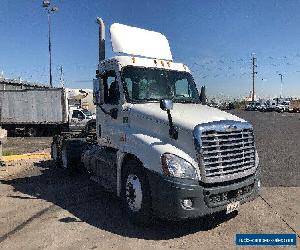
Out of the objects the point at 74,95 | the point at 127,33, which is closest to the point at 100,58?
the point at 127,33

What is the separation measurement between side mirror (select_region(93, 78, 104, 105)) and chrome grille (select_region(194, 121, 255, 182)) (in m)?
2.59

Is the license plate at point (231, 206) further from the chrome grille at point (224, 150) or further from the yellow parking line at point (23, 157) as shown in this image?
the yellow parking line at point (23, 157)

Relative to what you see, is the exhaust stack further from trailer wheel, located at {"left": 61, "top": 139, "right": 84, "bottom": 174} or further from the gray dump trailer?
the gray dump trailer

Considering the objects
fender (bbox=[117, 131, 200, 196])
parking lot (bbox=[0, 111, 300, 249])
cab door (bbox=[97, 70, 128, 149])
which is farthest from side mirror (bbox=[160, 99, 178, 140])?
parking lot (bbox=[0, 111, 300, 249])

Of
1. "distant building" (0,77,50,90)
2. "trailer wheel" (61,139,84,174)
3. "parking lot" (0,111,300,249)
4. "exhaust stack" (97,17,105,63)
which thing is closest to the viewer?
"parking lot" (0,111,300,249)

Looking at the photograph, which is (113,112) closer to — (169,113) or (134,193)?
(169,113)

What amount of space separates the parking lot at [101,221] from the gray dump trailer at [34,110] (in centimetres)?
1587

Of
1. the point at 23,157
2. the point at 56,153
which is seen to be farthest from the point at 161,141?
the point at 23,157

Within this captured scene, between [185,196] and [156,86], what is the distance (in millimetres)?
2684

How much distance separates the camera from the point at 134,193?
6523mm

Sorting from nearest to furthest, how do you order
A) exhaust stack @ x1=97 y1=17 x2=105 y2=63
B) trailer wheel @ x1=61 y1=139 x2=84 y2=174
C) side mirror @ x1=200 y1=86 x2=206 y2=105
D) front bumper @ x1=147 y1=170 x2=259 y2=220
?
front bumper @ x1=147 y1=170 x2=259 y2=220 → side mirror @ x1=200 y1=86 x2=206 y2=105 → exhaust stack @ x1=97 y1=17 x2=105 y2=63 → trailer wheel @ x1=61 y1=139 x2=84 y2=174

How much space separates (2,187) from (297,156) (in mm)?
10732

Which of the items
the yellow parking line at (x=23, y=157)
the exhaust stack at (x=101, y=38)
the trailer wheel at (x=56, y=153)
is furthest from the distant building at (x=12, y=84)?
the exhaust stack at (x=101, y=38)

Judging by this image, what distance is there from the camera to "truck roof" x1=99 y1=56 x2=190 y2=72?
762 centimetres
